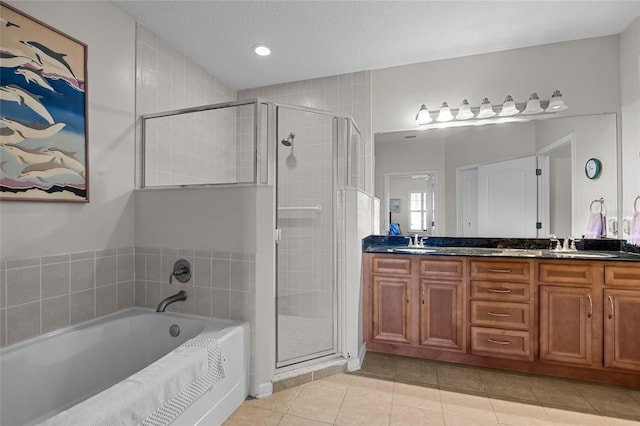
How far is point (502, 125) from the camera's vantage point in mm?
2752

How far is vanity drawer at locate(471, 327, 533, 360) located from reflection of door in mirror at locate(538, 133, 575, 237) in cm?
97

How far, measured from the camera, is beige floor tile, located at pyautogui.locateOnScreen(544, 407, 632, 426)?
1674mm

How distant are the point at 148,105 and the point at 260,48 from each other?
3.48ft

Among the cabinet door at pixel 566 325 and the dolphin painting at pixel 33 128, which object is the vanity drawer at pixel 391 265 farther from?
the dolphin painting at pixel 33 128

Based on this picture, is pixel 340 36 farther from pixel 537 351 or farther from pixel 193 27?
pixel 537 351

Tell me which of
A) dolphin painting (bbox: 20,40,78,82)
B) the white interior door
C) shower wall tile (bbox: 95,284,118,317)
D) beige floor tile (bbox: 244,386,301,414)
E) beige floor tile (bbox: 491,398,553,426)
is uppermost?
dolphin painting (bbox: 20,40,78,82)

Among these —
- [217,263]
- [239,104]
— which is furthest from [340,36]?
[217,263]

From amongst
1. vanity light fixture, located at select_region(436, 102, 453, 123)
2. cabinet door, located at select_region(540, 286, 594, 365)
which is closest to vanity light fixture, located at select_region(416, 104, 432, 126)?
vanity light fixture, located at select_region(436, 102, 453, 123)

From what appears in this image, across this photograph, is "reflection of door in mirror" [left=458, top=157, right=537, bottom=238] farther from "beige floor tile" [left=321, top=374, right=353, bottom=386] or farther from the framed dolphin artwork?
the framed dolphin artwork

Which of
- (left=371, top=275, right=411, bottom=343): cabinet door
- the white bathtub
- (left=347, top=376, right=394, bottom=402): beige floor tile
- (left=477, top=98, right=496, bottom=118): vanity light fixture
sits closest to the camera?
the white bathtub

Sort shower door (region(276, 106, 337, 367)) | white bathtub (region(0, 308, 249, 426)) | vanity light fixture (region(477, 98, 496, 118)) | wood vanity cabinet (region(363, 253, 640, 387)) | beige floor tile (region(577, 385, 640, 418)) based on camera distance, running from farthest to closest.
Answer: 1. vanity light fixture (region(477, 98, 496, 118))
2. shower door (region(276, 106, 337, 367))
3. wood vanity cabinet (region(363, 253, 640, 387))
4. beige floor tile (region(577, 385, 640, 418))
5. white bathtub (region(0, 308, 249, 426))

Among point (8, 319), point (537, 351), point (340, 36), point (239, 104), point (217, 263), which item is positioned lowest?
point (537, 351)

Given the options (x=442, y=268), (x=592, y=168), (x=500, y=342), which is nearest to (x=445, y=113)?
(x=592, y=168)

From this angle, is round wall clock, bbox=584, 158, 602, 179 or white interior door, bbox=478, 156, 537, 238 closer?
round wall clock, bbox=584, 158, 602, 179
